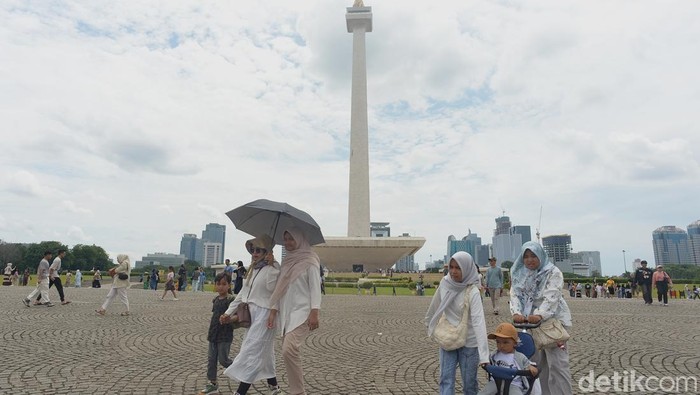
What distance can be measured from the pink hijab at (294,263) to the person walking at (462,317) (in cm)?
116

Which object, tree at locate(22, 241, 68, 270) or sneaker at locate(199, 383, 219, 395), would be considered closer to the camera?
sneaker at locate(199, 383, 219, 395)

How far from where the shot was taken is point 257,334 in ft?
13.3

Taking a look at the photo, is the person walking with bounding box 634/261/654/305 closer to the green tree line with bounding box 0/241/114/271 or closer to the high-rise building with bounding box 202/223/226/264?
the green tree line with bounding box 0/241/114/271

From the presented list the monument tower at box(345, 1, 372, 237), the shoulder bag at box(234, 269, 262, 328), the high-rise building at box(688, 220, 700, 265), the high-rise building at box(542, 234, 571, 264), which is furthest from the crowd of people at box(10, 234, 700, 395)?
the high-rise building at box(688, 220, 700, 265)

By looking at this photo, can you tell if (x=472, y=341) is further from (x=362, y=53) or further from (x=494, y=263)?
(x=362, y=53)

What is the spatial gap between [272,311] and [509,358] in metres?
2.04

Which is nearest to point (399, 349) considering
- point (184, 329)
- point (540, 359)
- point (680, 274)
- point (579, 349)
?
point (579, 349)

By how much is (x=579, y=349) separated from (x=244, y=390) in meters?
5.38

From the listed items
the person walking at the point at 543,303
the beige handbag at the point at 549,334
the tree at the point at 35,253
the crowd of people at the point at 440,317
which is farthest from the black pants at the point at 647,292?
the tree at the point at 35,253

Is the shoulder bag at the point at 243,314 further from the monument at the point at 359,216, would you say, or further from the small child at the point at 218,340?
the monument at the point at 359,216

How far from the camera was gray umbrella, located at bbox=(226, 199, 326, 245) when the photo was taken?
4145 mm

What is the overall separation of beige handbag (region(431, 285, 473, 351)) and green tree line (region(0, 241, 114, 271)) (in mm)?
60618

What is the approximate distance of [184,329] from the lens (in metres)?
8.54

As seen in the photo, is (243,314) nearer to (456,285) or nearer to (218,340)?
(218,340)
